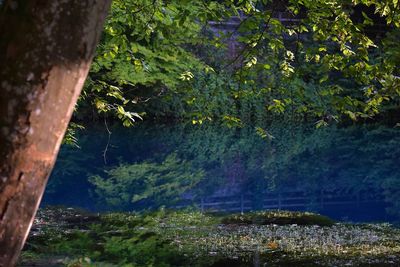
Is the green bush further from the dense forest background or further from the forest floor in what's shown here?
the dense forest background

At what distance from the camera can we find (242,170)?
19672mm

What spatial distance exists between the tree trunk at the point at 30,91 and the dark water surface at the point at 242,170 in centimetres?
1250

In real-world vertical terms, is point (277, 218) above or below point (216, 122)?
below

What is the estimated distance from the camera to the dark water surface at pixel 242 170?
49.7 ft

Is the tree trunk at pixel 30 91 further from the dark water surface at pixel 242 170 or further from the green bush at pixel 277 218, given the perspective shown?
the dark water surface at pixel 242 170

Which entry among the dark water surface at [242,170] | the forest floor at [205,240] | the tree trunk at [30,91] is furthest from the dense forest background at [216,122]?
the tree trunk at [30,91]

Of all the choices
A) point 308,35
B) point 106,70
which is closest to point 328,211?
point 106,70

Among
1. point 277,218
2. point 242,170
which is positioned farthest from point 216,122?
point 277,218

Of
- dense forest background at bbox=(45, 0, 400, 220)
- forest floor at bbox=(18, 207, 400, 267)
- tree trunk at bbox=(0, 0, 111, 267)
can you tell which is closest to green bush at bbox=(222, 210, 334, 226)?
forest floor at bbox=(18, 207, 400, 267)

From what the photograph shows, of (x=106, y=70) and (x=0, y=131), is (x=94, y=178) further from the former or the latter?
(x=0, y=131)

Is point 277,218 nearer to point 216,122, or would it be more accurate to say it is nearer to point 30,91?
point 30,91

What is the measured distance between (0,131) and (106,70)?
23.8 meters

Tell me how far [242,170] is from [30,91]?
18362mm

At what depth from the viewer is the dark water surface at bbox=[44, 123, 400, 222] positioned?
15.1 meters
